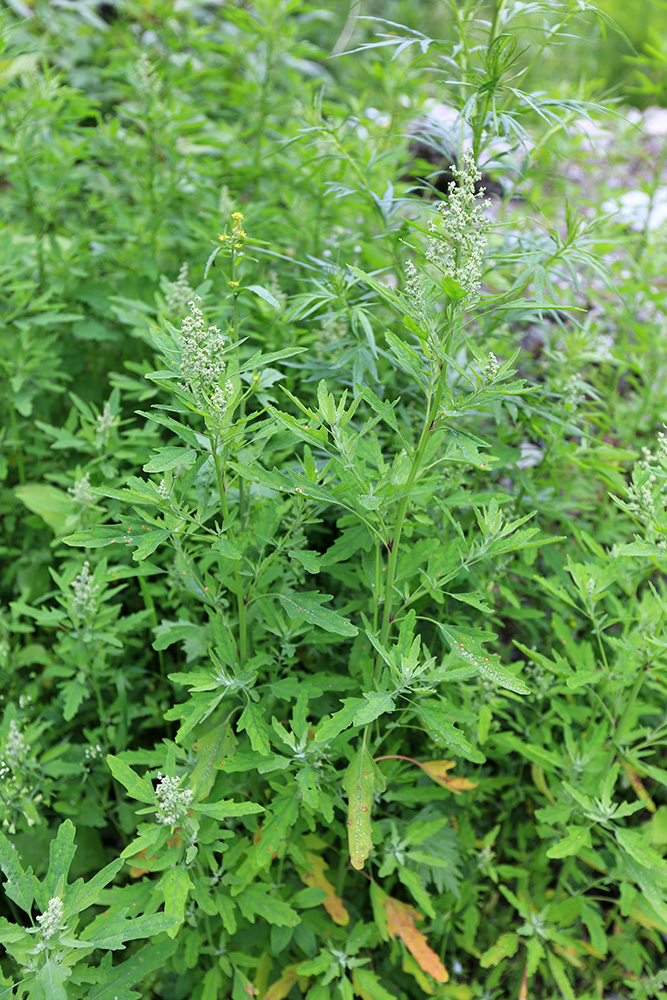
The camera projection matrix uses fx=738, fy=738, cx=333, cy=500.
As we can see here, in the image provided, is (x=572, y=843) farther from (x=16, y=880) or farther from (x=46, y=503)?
(x=46, y=503)

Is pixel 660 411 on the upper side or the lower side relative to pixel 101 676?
upper

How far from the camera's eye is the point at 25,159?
3100 mm

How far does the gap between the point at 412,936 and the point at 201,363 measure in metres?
1.78

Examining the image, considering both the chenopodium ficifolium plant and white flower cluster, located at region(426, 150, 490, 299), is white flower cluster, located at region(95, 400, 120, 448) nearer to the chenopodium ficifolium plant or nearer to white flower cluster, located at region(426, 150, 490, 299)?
the chenopodium ficifolium plant

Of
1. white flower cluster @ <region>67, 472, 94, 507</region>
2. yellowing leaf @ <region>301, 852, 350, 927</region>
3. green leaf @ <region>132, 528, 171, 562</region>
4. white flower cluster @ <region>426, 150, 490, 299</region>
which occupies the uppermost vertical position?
white flower cluster @ <region>426, 150, 490, 299</region>

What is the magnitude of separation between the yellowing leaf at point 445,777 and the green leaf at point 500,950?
0.50 metres

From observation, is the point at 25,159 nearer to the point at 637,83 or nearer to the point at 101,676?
the point at 101,676

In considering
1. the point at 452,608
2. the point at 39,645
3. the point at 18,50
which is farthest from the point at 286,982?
the point at 18,50

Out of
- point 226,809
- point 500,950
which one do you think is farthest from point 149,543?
point 500,950

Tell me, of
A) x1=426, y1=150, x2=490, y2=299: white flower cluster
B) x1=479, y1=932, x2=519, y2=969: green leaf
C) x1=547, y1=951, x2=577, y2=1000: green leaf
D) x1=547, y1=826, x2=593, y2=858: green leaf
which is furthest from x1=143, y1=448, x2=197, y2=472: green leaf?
x1=547, y1=951, x2=577, y2=1000: green leaf

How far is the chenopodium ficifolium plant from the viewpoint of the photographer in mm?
1786

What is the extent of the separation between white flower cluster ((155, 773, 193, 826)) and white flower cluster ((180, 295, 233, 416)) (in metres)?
0.91

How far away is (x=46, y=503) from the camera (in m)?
2.82

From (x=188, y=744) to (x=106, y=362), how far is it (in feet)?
6.80
